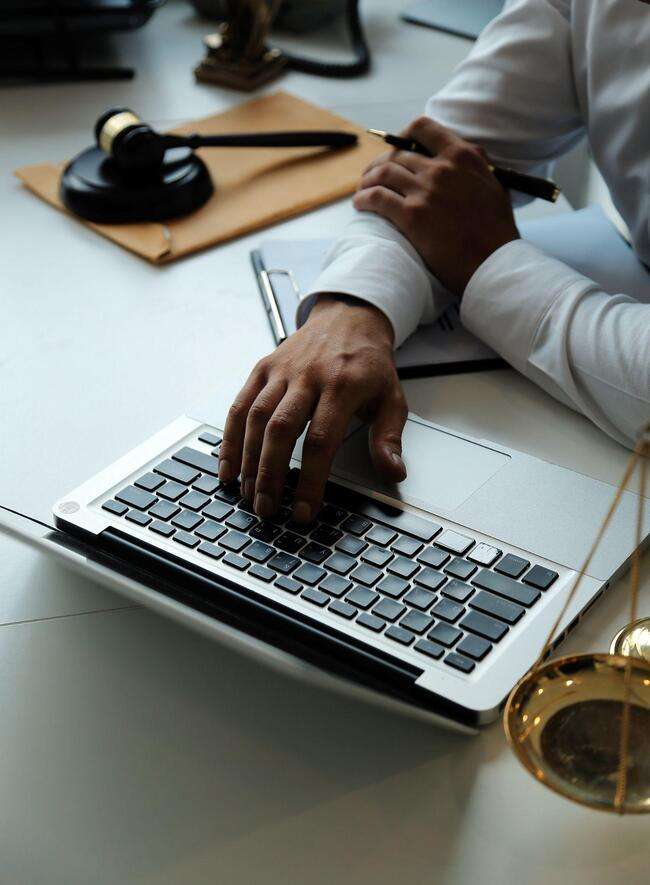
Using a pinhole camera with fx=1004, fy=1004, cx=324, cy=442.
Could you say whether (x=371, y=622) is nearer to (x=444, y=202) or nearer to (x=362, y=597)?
(x=362, y=597)

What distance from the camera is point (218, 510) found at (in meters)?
0.62

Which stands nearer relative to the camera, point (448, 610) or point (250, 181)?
point (448, 610)

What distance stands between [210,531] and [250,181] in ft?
1.90

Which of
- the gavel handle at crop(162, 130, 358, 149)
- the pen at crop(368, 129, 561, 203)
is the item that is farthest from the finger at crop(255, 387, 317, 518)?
the gavel handle at crop(162, 130, 358, 149)

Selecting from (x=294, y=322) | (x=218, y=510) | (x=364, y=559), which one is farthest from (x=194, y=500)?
(x=294, y=322)

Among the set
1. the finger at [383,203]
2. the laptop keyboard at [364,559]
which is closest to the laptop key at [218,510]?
the laptop keyboard at [364,559]

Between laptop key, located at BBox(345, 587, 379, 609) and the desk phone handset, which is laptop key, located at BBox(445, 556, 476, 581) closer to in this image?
laptop key, located at BBox(345, 587, 379, 609)

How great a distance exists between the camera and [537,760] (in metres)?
0.43

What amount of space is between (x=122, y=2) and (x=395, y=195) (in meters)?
0.66

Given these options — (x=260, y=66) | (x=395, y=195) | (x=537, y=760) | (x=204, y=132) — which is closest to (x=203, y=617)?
(x=537, y=760)

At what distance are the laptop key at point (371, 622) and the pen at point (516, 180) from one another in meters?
0.48

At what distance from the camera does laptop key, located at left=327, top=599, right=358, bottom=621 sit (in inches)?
21.1

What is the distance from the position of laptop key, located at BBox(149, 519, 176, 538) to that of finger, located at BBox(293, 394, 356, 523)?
75mm

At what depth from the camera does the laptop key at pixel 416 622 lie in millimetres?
528
